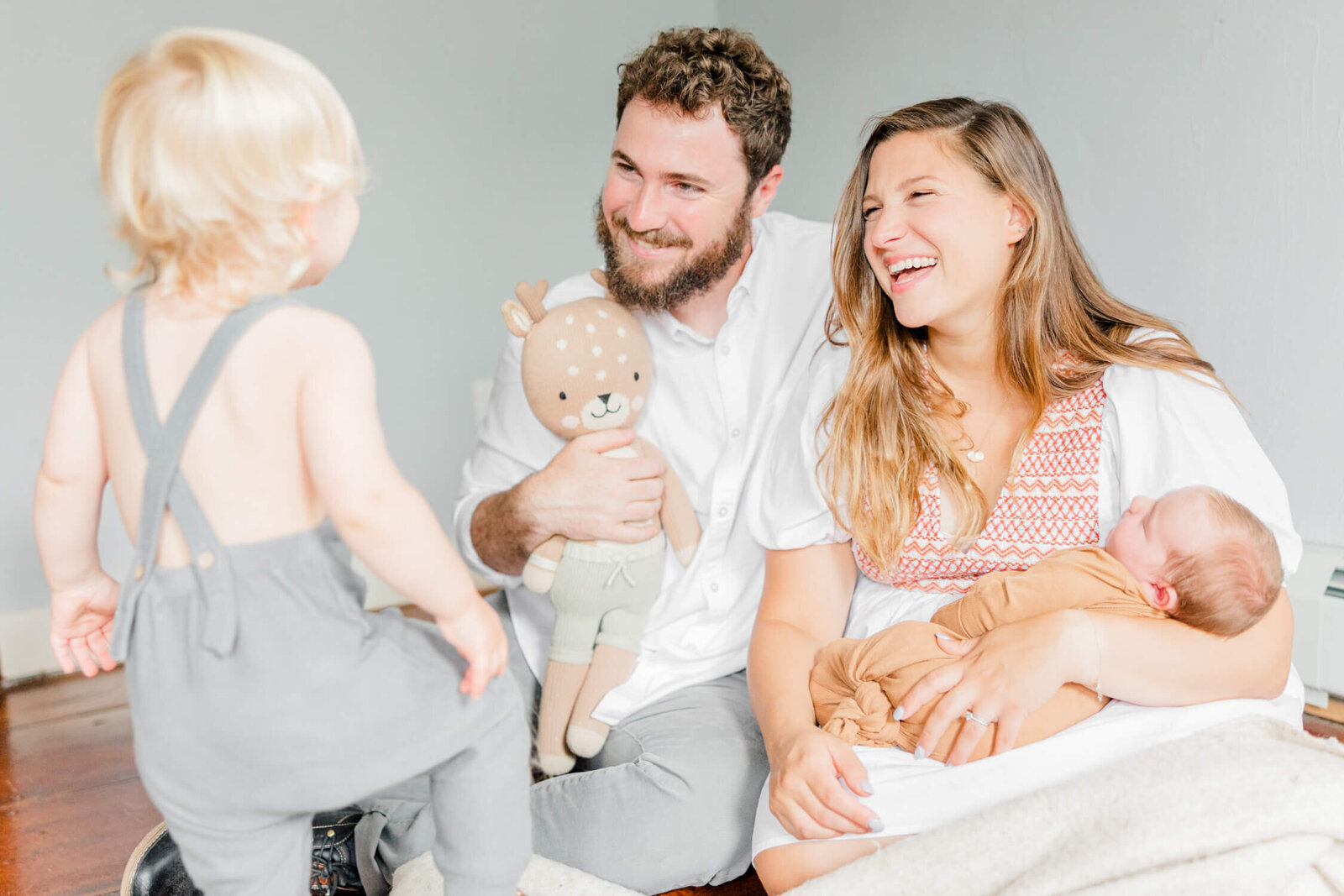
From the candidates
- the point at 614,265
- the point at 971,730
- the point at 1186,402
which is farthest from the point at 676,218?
the point at 971,730

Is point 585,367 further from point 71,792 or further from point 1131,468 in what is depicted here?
point 71,792

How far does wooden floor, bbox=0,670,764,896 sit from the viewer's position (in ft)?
4.95

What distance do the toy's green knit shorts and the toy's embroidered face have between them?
0.18m

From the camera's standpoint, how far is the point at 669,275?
158 centimetres

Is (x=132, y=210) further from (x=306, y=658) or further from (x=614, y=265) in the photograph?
(x=614, y=265)

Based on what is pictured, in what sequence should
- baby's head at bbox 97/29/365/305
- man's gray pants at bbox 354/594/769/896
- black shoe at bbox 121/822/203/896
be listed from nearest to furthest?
baby's head at bbox 97/29/365/305 → black shoe at bbox 121/822/203/896 → man's gray pants at bbox 354/594/769/896

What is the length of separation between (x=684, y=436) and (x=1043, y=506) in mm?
572

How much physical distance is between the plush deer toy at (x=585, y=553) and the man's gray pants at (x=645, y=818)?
4.2 inches

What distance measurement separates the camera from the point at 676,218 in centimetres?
159

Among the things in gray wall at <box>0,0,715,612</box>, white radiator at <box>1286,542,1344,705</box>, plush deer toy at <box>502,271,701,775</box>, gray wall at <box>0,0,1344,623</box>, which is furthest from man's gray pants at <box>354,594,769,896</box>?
gray wall at <box>0,0,715,612</box>

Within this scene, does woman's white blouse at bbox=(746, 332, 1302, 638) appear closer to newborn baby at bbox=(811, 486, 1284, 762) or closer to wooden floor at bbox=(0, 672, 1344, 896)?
newborn baby at bbox=(811, 486, 1284, 762)

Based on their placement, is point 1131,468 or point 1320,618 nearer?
point 1131,468

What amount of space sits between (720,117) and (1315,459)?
122 centimetres

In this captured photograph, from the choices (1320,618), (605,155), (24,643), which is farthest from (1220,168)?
(24,643)
